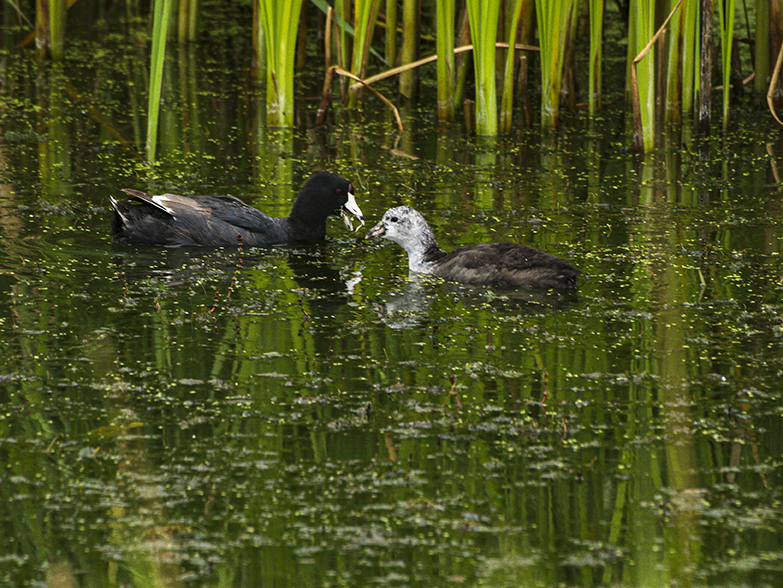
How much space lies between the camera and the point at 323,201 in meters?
8.77

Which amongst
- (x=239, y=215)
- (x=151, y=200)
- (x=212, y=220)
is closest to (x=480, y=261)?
(x=239, y=215)

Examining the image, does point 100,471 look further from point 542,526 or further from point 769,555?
point 769,555

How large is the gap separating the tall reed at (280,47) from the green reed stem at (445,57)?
4.45ft

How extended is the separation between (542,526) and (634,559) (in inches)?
14.8

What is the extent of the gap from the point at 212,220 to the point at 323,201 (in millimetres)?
914

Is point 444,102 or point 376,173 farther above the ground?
point 444,102

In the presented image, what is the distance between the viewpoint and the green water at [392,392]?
4074mm

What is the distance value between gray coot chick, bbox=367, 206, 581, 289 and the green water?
17cm

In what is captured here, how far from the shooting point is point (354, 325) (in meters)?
6.47

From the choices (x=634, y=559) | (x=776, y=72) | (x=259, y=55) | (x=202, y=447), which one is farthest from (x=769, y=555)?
(x=259, y=55)

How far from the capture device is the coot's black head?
8758mm

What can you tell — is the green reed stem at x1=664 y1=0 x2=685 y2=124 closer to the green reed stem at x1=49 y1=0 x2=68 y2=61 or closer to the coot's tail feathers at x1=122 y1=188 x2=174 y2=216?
the coot's tail feathers at x1=122 y1=188 x2=174 y2=216

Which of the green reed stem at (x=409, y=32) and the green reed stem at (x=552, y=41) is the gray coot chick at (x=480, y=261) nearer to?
the green reed stem at (x=552, y=41)

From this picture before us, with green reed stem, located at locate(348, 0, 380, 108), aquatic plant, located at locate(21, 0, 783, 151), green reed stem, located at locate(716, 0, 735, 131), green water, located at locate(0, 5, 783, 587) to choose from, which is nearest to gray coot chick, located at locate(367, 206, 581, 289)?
green water, located at locate(0, 5, 783, 587)
